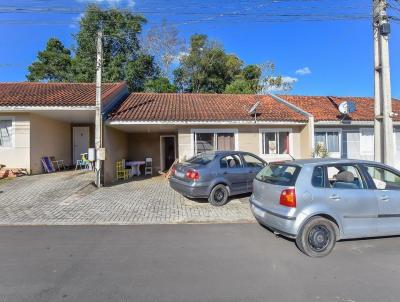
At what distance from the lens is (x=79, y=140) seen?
59.1ft

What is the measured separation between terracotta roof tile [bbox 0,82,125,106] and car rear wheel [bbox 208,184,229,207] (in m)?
6.81

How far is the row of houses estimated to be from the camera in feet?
43.2

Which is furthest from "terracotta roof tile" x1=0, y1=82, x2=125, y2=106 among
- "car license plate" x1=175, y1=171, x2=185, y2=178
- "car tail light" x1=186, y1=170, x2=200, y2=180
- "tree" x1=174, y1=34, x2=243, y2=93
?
"tree" x1=174, y1=34, x2=243, y2=93

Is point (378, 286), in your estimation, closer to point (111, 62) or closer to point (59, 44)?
point (111, 62)

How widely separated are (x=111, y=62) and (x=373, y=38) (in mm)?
20591

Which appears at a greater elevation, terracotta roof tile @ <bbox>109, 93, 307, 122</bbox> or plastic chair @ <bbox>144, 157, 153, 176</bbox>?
terracotta roof tile @ <bbox>109, 93, 307, 122</bbox>

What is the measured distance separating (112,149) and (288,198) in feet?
35.4

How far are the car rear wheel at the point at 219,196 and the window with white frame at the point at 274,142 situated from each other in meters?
6.15

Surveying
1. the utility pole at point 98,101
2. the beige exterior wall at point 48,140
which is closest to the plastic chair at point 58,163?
the beige exterior wall at point 48,140

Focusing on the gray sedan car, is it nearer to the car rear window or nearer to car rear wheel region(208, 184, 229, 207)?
car rear wheel region(208, 184, 229, 207)

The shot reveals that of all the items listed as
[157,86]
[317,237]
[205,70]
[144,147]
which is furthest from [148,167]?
[205,70]

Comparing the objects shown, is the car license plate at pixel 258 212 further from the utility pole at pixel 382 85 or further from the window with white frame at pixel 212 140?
the window with white frame at pixel 212 140

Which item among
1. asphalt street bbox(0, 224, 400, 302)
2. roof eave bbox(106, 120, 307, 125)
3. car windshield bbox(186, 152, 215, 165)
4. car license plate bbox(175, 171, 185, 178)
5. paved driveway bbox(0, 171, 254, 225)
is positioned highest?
roof eave bbox(106, 120, 307, 125)

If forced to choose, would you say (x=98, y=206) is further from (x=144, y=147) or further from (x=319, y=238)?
(x=144, y=147)
